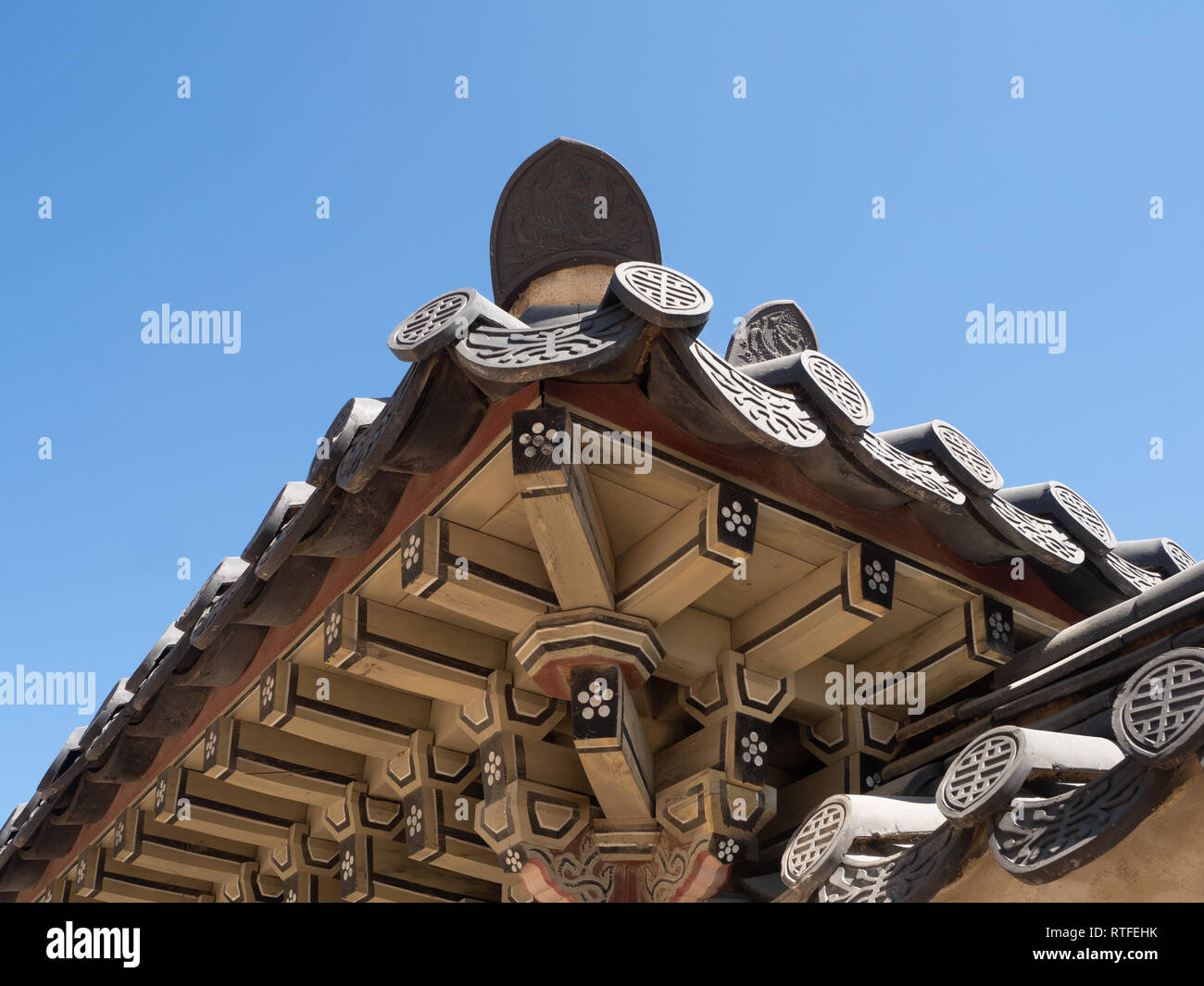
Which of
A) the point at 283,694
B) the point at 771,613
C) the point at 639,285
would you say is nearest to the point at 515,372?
the point at 639,285

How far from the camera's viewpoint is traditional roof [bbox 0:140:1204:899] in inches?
149

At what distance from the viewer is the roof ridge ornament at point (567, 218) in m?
4.97

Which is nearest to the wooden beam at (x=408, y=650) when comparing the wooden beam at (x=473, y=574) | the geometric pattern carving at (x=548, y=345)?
the wooden beam at (x=473, y=574)

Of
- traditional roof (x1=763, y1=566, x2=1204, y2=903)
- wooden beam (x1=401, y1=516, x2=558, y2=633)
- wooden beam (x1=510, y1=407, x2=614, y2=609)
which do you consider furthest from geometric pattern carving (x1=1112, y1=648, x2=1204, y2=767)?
wooden beam (x1=401, y1=516, x2=558, y2=633)

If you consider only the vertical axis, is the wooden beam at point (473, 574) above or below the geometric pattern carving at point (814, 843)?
above

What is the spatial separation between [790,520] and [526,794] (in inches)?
48.0

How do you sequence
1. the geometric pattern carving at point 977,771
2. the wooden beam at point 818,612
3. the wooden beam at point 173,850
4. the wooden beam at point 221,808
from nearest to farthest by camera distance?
the geometric pattern carving at point 977,771 → the wooden beam at point 818,612 → the wooden beam at point 221,808 → the wooden beam at point 173,850

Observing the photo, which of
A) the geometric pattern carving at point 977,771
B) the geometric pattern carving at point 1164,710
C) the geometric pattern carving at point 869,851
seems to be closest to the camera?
the geometric pattern carving at point 1164,710

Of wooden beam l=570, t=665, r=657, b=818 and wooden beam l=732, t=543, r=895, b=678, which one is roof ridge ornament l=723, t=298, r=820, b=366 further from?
wooden beam l=570, t=665, r=657, b=818

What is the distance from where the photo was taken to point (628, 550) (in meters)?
4.34

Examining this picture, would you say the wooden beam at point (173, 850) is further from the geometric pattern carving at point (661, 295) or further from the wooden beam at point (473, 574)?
the geometric pattern carving at point (661, 295)

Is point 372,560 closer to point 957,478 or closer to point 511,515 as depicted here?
point 511,515

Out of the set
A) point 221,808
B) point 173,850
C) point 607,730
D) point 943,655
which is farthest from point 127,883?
→ point 943,655

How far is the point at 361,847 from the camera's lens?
18.0ft
